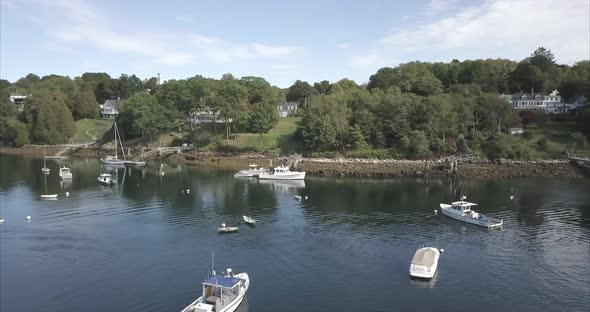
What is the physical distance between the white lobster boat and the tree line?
3686 centimetres

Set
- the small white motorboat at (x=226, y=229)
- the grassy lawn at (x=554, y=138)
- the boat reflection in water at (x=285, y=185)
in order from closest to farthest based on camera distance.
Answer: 1. the small white motorboat at (x=226, y=229)
2. the boat reflection in water at (x=285, y=185)
3. the grassy lawn at (x=554, y=138)

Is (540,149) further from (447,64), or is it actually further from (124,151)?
(124,151)

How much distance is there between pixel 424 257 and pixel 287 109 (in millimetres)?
116507

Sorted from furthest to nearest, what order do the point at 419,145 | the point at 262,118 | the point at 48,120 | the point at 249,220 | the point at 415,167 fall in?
1. the point at 48,120
2. the point at 262,118
3. the point at 419,145
4. the point at 415,167
5. the point at 249,220

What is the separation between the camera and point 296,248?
42656 mm

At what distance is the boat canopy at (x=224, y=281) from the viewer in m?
30.8

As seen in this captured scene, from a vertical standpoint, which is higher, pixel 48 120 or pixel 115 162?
pixel 48 120

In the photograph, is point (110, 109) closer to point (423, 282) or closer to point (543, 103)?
point (543, 103)

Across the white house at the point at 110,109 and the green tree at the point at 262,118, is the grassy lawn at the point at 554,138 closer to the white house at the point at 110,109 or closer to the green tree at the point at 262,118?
the green tree at the point at 262,118

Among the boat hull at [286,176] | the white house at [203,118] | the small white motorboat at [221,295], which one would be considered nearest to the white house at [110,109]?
the white house at [203,118]

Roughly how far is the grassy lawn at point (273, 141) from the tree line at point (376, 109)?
2732 mm

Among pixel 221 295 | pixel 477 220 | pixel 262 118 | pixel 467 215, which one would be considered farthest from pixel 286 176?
pixel 221 295

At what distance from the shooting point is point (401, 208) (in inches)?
2288

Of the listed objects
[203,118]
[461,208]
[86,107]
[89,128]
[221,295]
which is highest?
[86,107]
